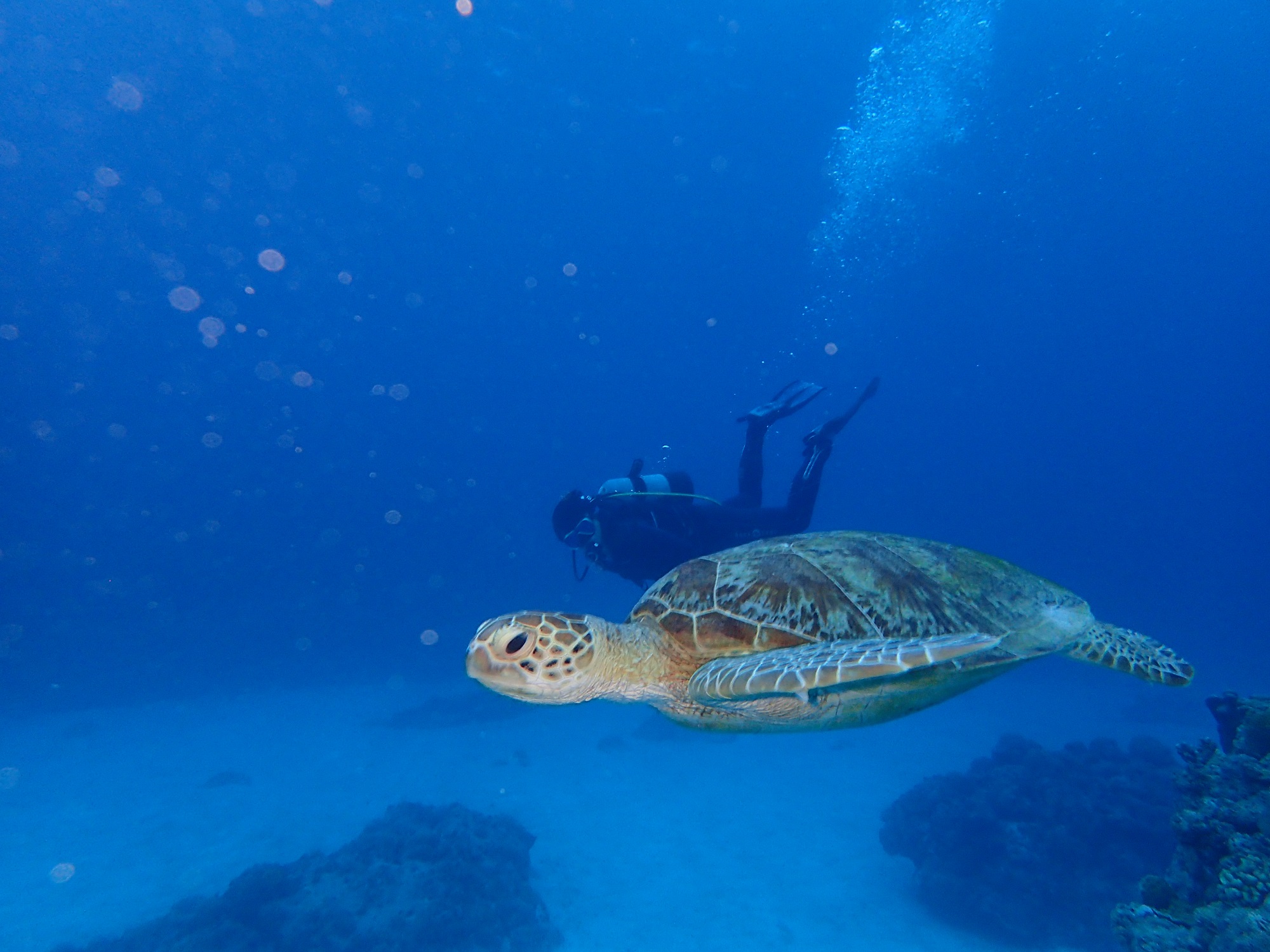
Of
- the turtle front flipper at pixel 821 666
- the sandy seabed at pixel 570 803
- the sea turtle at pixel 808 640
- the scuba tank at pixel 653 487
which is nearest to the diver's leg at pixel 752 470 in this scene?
the scuba tank at pixel 653 487

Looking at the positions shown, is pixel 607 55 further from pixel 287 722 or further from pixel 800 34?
pixel 287 722

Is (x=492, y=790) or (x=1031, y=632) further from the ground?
(x=1031, y=632)

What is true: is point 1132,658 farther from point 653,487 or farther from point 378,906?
point 378,906

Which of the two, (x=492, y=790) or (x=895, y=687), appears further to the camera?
(x=492, y=790)

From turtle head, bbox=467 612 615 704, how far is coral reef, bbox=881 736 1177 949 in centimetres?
811

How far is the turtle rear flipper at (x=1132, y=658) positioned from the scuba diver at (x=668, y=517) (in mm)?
3522

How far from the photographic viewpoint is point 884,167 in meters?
35.7

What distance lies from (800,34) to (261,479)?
2681 inches

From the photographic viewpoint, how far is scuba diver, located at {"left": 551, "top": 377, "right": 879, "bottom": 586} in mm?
6777

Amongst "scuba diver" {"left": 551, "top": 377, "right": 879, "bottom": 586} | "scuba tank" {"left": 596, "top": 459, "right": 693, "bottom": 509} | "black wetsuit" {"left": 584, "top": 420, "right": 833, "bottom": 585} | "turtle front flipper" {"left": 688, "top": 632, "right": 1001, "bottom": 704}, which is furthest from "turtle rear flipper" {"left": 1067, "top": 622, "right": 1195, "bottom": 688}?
"scuba tank" {"left": 596, "top": 459, "right": 693, "bottom": 509}

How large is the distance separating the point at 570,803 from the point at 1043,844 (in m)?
8.08

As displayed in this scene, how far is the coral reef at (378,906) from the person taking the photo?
647 centimetres

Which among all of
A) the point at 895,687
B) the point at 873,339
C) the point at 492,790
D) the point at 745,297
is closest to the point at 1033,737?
the point at 492,790

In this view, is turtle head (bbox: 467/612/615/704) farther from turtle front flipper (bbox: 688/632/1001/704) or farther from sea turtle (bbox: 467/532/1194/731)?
turtle front flipper (bbox: 688/632/1001/704)
